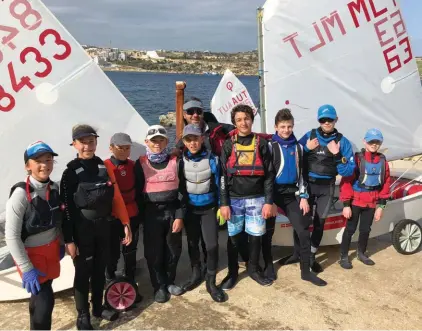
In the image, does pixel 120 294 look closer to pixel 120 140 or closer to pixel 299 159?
pixel 120 140

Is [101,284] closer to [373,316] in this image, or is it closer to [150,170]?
[150,170]

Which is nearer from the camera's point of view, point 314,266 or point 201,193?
point 201,193

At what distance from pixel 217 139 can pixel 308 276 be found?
1838 mm

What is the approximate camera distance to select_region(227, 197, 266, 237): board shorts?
4.11m

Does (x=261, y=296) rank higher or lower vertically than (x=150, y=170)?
lower

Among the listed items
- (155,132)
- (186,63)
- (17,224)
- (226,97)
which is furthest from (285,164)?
(186,63)

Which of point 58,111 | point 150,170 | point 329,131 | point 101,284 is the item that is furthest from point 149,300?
point 329,131

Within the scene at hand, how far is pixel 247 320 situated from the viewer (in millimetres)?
3771

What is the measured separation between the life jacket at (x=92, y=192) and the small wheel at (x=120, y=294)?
841 mm

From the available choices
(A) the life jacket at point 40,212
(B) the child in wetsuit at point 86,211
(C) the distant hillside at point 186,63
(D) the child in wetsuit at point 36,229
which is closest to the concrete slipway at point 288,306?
(B) the child in wetsuit at point 86,211

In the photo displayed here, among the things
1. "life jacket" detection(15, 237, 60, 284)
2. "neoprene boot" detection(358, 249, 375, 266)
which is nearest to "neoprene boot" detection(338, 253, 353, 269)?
"neoprene boot" detection(358, 249, 375, 266)

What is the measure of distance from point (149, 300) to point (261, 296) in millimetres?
1169

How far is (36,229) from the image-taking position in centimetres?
294

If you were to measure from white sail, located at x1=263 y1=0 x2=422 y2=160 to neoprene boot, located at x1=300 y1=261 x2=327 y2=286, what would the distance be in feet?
6.56
